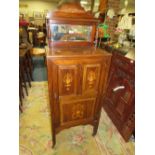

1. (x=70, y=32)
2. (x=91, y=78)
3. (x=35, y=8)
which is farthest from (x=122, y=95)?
(x=35, y=8)

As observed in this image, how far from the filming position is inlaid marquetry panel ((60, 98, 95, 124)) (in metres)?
1.46

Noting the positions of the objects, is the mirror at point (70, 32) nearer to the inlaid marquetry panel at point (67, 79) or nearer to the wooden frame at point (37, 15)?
the inlaid marquetry panel at point (67, 79)

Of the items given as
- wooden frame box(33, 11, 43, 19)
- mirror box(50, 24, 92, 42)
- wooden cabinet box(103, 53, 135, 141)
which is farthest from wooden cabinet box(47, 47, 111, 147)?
wooden frame box(33, 11, 43, 19)

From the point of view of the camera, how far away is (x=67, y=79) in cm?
130

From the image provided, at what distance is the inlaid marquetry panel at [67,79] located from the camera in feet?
4.11

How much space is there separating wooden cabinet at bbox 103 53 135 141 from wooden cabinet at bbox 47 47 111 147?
0.40m

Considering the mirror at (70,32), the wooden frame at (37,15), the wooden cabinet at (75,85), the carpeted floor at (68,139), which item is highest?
the wooden frame at (37,15)

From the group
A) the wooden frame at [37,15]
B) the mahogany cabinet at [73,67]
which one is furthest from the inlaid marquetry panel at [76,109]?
the wooden frame at [37,15]

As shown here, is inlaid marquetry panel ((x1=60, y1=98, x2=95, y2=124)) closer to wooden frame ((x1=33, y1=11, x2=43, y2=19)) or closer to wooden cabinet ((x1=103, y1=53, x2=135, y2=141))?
wooden cabinet ((x1=103, y1=53, x2=135, y2=141))

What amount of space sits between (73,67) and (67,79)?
0.44 feet

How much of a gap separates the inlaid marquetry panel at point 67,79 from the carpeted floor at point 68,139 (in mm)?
763

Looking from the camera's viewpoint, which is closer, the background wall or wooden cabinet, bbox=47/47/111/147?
wooden cabinet, bbox=47/47/111/147

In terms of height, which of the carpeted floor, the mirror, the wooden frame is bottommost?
the carpeted floor

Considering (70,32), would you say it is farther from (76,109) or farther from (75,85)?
(76,109)
